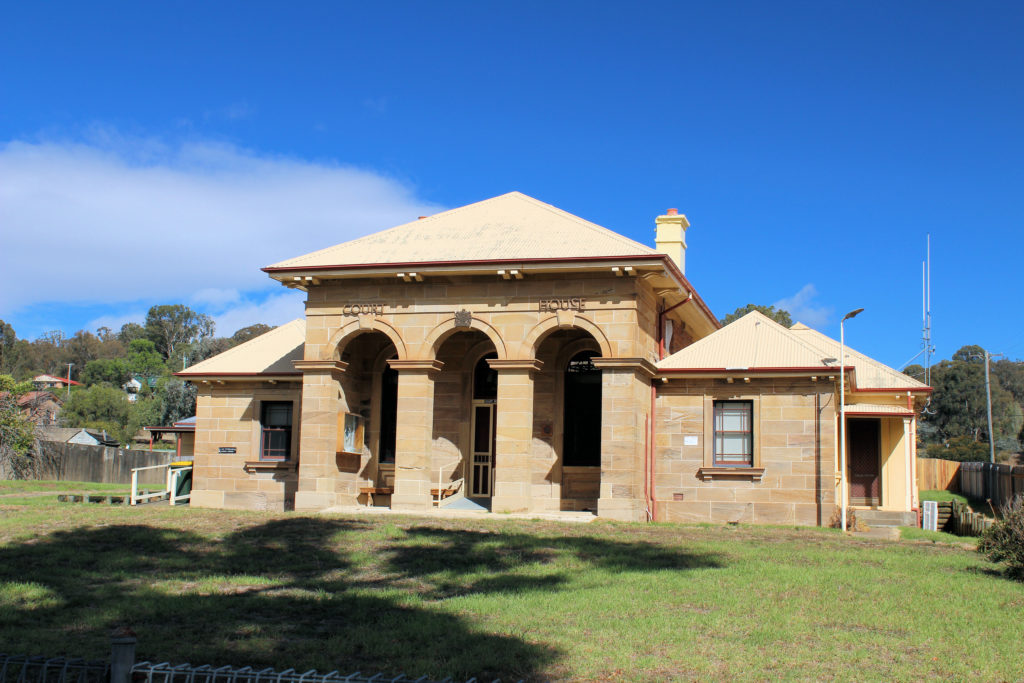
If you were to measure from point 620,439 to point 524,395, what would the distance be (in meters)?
2.34

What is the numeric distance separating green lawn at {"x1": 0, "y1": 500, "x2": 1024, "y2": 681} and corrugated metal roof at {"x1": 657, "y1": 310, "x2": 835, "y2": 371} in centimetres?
528

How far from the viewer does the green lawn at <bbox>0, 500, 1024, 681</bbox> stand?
8148 mm

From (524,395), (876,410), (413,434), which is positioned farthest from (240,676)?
(876,410)

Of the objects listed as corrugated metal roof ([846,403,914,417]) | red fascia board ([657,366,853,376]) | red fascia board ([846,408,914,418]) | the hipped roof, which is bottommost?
red fascia board ([846,408,914,418])

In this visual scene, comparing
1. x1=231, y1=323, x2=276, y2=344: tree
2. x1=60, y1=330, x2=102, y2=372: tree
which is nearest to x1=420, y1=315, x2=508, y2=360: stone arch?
x1=231, y1=323, x2=276, y2=344: tree

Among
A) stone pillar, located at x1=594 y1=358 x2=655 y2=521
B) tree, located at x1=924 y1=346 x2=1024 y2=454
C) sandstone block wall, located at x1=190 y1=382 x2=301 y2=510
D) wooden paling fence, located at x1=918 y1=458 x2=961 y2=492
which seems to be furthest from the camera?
tree, located at x1=924 y1=346 x2=1024 y2=454

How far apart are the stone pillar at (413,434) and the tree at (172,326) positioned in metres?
111

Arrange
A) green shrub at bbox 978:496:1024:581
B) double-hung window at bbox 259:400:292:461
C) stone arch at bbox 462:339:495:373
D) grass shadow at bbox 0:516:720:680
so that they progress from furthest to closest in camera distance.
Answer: double-hung window at bbox 259:400:292:461 < stone arch at bbox 462:339:495:373 < green shrub at bbox 978:496:1024:581 < grass shadow at bbox 0:516:720:680

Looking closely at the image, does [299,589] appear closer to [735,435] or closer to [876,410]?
[735,435]

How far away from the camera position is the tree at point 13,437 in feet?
122

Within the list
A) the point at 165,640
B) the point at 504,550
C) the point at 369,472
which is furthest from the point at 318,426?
the point at 165,640

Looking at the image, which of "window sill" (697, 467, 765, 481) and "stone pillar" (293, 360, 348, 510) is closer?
"window sill" (697, 467, 765, 481)

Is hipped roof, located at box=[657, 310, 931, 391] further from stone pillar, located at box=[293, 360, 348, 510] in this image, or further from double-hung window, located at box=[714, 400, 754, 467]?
stone pillar, located at box=[293, 360, 348, 510]

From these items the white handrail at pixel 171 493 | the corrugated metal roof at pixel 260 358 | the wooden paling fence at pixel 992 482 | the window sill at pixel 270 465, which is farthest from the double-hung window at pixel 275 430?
the wooden paling fence at pixel 992 482
